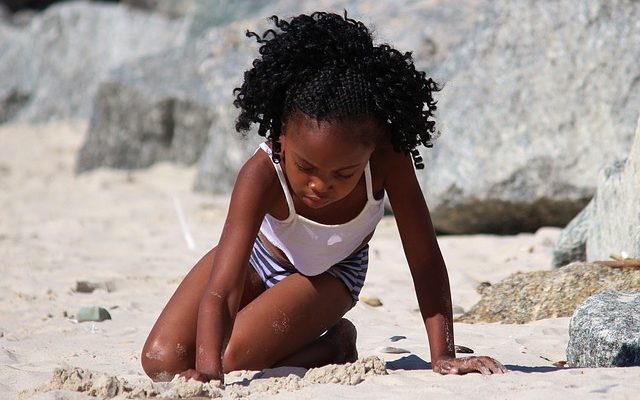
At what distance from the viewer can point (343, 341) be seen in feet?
13.2

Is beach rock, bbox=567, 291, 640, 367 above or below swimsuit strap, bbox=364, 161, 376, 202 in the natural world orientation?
below

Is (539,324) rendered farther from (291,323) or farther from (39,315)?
(39,315)

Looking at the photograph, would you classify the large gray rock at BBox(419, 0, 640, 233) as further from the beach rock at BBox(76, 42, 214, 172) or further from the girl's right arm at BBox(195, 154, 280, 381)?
the beach rock at BBox(76, 42, 214, 172)

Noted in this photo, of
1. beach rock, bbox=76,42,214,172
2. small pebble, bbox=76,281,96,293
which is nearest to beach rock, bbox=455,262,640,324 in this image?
small pebble, bbox=76,281,96,293

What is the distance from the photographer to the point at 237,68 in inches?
335

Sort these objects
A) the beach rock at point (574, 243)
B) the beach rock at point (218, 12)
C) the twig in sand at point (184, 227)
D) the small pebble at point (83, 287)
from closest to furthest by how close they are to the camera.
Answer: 1. the beach rock at point (574, 243)
2. the small pebble at point (83, 287)
3. the twig in sand at point (184, 227)
4. the beach rock at point (218, 12)

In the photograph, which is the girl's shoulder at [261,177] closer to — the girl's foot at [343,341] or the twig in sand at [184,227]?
the girl's foot at [343,341]

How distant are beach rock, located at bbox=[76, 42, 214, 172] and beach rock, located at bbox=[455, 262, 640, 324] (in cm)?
531

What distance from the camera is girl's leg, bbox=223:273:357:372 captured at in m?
3.84

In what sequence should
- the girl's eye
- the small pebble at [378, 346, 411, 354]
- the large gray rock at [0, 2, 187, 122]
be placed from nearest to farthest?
the girl's eye, the small pebble at [378, 346, 411, 354], the large gray rock at [0, 2, 187, 122]

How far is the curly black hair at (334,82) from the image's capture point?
3.37 metres

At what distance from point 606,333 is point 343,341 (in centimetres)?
94

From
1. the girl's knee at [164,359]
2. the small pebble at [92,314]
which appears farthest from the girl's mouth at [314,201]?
the small pebble at [92,314]

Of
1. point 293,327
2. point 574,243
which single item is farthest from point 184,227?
point 293,327
